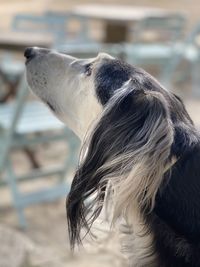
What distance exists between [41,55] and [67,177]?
2.42m

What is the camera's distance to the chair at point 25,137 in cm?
426

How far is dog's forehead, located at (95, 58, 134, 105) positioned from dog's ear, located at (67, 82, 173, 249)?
16 centimetres

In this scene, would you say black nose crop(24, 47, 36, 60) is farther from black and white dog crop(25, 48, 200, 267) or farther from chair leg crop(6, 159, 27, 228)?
chair leg crop(6, 159, 27, 228)

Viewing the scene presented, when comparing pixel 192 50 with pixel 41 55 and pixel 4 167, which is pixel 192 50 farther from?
pixel 41 55

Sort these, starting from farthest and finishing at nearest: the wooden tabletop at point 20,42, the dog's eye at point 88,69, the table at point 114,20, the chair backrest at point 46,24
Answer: the table at point 114,20, the chair backrest at point 46,24, the wooden tabletop at point 20,42, the dog's eye at point 88,69

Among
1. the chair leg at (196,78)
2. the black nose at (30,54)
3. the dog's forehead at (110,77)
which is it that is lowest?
the chair leg at (196,78)

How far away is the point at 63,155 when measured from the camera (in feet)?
19.1

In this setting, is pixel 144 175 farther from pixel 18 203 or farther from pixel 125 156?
pixel 18 203

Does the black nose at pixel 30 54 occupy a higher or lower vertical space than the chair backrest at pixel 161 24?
higher

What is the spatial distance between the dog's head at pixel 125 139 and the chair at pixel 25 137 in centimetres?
173

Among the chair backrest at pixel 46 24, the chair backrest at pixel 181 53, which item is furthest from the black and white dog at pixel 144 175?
the chair backrest at pixel 46 24

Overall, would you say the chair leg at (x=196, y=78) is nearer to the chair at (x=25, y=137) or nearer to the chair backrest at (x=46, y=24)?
the chair backrest at (x=46, y=24)

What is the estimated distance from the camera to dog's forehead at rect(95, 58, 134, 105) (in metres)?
2.38

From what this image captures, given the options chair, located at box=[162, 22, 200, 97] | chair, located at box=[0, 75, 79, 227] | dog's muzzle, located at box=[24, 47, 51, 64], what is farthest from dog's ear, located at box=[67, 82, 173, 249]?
chair, located at box=[162, 22, 200, 97]
